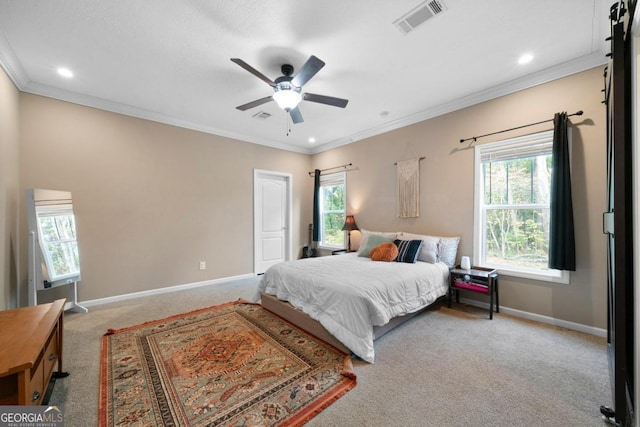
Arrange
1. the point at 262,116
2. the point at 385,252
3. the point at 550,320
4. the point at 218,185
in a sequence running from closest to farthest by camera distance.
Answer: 1. the point at 550,320
2. the point at 385,252
3. the point at 262,116
4. the point at 218,185

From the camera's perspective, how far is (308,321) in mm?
2584

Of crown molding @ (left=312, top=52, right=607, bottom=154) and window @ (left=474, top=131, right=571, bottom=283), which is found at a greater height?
crown molding @ (left=312, top=52, right=607, bottom=154)

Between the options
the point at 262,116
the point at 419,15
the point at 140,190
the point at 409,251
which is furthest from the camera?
the point at 262,116

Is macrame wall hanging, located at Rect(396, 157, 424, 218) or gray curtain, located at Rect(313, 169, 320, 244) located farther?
gray curtain, located at Rect(313, 169, 320, 244)

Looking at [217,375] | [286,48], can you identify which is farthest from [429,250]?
[286,48]

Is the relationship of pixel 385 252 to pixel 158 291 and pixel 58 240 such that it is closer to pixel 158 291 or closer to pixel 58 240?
pixel 158 291

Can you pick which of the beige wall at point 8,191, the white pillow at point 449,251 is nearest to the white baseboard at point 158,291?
the beige wall at point 8,191

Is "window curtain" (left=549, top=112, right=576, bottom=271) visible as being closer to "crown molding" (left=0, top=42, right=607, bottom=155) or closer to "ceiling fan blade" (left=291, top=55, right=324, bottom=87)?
"crown molding" (left=0, top=42, right=607, bottom=155)

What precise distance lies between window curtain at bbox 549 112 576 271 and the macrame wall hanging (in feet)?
5.30

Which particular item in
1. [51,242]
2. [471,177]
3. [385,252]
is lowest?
[385,252]

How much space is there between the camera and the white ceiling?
2023 millimetres

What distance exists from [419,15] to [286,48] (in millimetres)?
1211

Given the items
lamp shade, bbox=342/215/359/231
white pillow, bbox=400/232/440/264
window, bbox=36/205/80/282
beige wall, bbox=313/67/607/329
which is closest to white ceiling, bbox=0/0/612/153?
beige wall, bbox=313/67/607/329

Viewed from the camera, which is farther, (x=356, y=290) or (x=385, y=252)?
(x=385, y=252)
